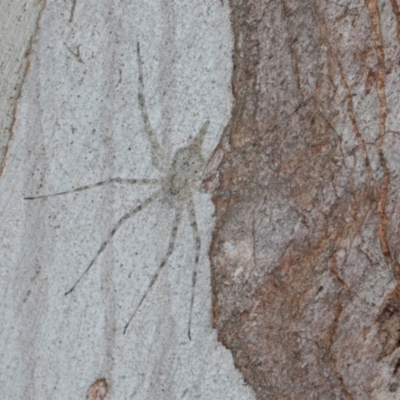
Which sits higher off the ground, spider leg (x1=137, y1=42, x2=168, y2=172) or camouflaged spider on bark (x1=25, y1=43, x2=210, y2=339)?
spider leg (x1=137, y1=42, x2=168, y2=172)

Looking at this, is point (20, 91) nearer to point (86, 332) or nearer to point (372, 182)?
point (86, 332)

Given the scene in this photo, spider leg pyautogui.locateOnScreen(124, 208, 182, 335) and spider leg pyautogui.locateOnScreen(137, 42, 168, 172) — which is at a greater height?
spider leg pyautogui.locateOnScreen(137, 42, 168, 172)

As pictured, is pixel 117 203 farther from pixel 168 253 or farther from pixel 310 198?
pixel 310 198

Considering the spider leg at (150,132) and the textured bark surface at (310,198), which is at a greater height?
the spider leg at (150,132)

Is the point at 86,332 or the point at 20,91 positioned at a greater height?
the point at 20,91

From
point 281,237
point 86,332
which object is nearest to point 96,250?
point 86,332

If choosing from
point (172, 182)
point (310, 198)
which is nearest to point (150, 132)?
point (172, 182)
